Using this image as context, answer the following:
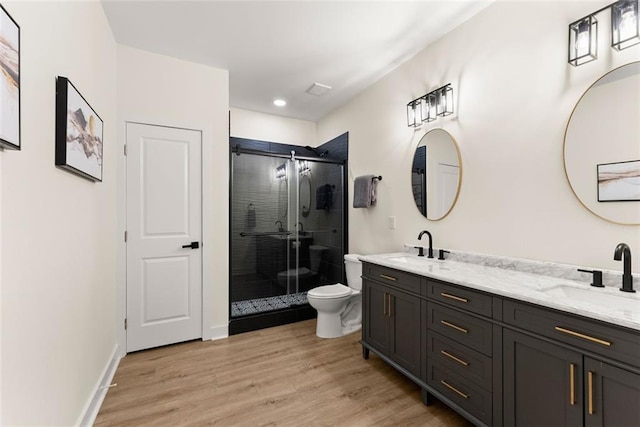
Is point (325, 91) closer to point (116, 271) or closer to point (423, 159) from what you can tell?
point (423, 159)

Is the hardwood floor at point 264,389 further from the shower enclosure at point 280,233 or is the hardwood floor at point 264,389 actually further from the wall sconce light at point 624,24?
the wall sconce light at point 624,24

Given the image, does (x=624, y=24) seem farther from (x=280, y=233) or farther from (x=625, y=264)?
(x=280, y=233)

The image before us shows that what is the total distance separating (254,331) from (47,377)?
189 cm

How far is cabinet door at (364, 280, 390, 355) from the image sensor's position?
7.02 ft

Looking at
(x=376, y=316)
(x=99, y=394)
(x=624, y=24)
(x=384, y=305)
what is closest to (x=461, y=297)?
(x=384, y=305)

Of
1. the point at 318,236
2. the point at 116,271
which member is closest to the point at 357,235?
the point at 318,236

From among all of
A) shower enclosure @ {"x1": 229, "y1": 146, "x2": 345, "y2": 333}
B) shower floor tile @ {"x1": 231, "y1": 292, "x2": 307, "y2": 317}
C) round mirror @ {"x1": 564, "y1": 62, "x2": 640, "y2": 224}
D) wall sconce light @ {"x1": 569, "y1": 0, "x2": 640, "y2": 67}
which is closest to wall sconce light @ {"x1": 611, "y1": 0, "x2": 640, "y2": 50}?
wall sconce light @ {"x1": 569, "y1": 0, "x2": 640, "y2": 67}

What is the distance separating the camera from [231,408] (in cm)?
178

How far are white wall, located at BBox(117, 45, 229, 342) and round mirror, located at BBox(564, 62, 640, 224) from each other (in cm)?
268

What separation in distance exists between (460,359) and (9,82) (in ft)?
7.34

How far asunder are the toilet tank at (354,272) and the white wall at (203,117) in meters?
1.26

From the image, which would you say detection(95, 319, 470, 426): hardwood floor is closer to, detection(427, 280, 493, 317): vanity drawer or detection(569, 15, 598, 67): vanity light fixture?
detection(427, 280, 493, 317): vanity drawer

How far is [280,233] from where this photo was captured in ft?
11.1

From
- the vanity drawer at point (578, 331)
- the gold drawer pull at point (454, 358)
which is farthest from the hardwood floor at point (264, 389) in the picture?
the vanity drawer at point (578, 331)
